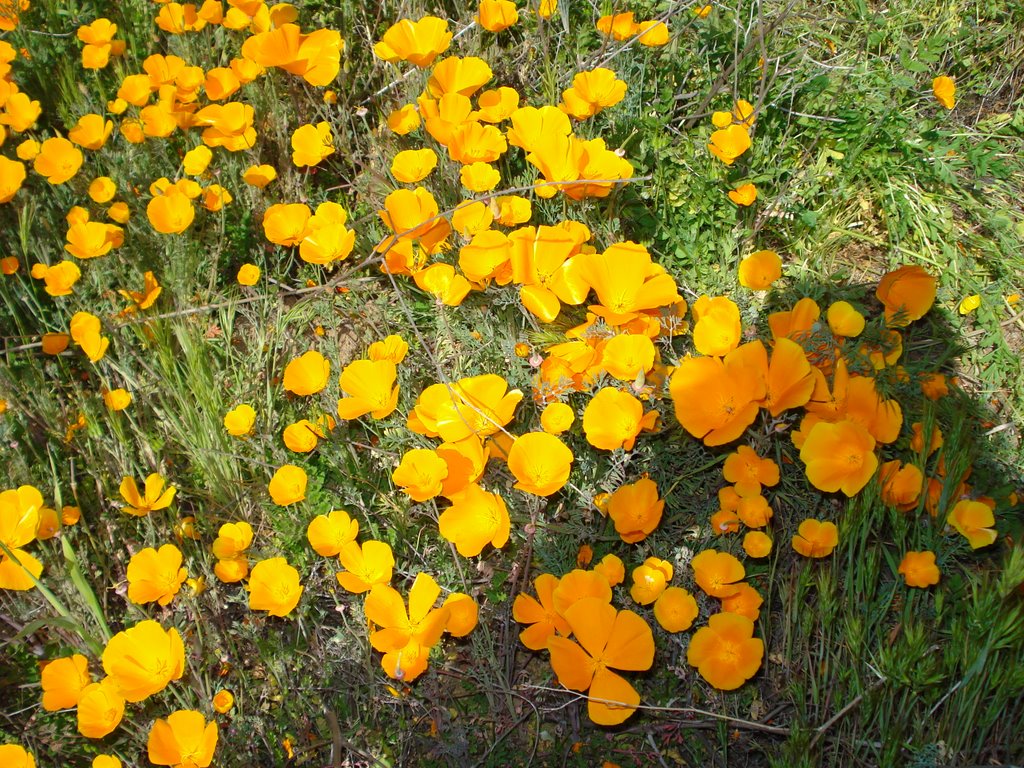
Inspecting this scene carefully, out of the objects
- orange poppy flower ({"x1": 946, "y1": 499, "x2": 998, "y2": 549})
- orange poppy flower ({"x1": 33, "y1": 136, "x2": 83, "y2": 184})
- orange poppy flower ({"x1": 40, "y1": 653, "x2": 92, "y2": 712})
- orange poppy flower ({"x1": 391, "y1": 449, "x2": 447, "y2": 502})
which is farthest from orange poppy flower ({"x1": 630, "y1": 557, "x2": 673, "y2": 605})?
orange poppy flower ({"x1": 33, "y1": 136, "x2": 83, "y2": 184})

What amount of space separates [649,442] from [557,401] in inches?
10.4

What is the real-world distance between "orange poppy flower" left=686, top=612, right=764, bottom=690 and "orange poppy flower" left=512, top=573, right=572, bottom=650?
290mm

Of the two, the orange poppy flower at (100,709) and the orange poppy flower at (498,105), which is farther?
the orange poppy flower at (498,105)

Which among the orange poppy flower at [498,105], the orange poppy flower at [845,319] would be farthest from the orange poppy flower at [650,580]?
the orange poppy flower at [498,105]

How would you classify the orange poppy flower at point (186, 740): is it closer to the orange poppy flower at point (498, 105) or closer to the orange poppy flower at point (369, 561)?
the orange poppy flower at point (369, 561)

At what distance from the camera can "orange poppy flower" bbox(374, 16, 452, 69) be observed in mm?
2430

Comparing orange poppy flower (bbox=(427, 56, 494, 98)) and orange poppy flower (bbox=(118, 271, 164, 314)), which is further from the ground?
orange poppy flower (bbox=(427, 56, 494, 98))

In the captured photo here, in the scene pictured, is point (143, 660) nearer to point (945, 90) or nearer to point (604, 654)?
point (604, 654)

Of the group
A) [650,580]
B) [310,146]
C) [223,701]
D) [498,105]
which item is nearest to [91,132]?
[310,146]

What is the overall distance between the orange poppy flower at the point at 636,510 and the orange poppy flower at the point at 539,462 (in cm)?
14

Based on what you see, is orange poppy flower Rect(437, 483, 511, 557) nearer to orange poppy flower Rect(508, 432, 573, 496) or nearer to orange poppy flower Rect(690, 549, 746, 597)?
orange poppy flower Rect(508, 432, 573, 496)

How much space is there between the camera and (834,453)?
1828mm

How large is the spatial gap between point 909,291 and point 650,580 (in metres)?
1.07

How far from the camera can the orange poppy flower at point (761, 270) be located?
2.20 metres
